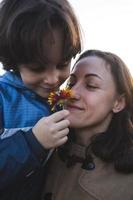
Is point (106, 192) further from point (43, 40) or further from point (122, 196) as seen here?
point (43, 40)

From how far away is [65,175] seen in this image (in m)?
2.80

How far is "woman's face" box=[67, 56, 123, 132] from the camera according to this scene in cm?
276

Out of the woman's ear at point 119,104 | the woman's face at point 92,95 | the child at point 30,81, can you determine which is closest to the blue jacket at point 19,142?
Answer: the child at point 30,81

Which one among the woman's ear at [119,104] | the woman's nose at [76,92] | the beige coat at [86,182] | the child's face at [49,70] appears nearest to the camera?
the child's face at [49,70]

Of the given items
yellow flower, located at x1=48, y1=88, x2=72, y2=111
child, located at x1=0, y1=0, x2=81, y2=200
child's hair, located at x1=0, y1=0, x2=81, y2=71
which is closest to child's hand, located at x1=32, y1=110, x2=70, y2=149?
child, located at x1=0, y1=0, x2=81, y2=200

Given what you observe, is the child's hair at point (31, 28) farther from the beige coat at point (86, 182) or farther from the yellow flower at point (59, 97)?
the beige coat at point (86, 182)

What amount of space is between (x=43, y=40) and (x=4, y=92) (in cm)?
41

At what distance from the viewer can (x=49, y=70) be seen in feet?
8.09

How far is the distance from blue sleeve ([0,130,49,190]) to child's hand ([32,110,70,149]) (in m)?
0.04

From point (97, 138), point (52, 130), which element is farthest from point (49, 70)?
point (97, 138)

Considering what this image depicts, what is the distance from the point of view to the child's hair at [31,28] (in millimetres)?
2412

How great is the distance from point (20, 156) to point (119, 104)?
3.02 feet

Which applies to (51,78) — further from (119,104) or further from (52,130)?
(119,104)

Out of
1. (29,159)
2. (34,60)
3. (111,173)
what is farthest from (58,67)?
(111,173)
